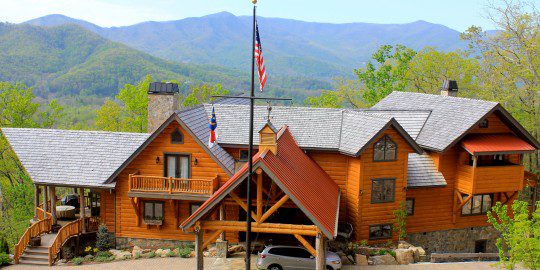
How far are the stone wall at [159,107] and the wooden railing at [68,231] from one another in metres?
6.54

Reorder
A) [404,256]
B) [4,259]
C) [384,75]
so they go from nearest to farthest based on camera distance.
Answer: [404,256], [4,259], [384,75]

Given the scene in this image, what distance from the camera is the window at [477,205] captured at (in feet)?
104

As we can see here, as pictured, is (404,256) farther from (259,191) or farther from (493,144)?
(259,191)

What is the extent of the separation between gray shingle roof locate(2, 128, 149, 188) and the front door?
264cm

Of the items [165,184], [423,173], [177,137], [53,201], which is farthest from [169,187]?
[423,173]

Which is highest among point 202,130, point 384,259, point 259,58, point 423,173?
point 259,58

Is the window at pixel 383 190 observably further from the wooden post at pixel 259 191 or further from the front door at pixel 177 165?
the front door at pixel 177 165

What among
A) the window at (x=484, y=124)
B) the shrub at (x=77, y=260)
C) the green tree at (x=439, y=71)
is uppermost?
A: the green tree at (x=439, y=71)

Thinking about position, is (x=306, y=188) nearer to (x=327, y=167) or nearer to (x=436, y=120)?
(x=327, y=167)

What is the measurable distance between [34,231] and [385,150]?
1948cm

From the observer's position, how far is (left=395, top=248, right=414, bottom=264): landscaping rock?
2625 cm

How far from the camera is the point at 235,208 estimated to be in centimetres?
2838

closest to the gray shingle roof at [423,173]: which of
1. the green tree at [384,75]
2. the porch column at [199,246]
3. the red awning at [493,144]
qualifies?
the red awning at [493,144]

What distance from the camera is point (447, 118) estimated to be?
3098 cm
